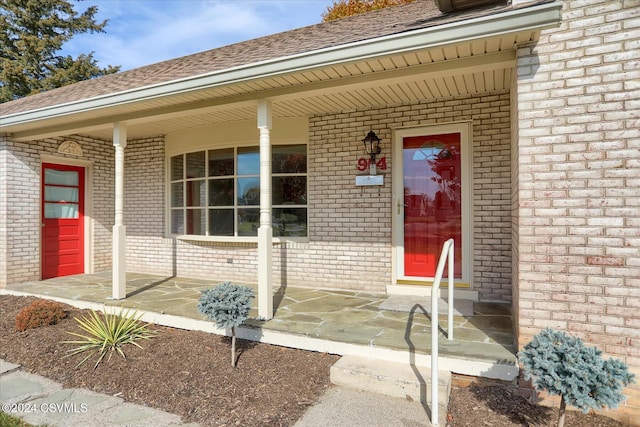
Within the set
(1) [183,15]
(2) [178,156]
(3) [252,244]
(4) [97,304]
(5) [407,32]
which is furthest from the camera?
(1) [183,15]

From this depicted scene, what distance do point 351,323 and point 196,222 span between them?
13.4 ft

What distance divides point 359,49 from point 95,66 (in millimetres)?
21064

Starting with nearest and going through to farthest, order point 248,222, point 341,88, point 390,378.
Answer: point 390,378, point 341,88, point 248,222

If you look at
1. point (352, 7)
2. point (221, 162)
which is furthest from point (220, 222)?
point (352, 7)

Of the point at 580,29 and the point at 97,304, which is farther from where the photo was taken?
the point at 97,304

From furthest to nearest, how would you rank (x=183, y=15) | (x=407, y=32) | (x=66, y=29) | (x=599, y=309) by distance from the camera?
(x=66, y=29) < (x=183, y=15) < (x=407, y=32) < (x=599, y=309)

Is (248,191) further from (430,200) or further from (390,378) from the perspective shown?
(390,378)

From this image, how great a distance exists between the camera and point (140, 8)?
1351 centimetres

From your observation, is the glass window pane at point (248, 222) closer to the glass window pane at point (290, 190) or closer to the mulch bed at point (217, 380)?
Answer: the glass window pane at point (290, 190)

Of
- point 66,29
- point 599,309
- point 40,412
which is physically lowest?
point 40,412

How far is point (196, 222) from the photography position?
22.3 feet

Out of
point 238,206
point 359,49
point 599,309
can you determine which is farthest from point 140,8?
point 599,309

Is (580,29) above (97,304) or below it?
above

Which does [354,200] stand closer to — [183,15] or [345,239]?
[345,239]
